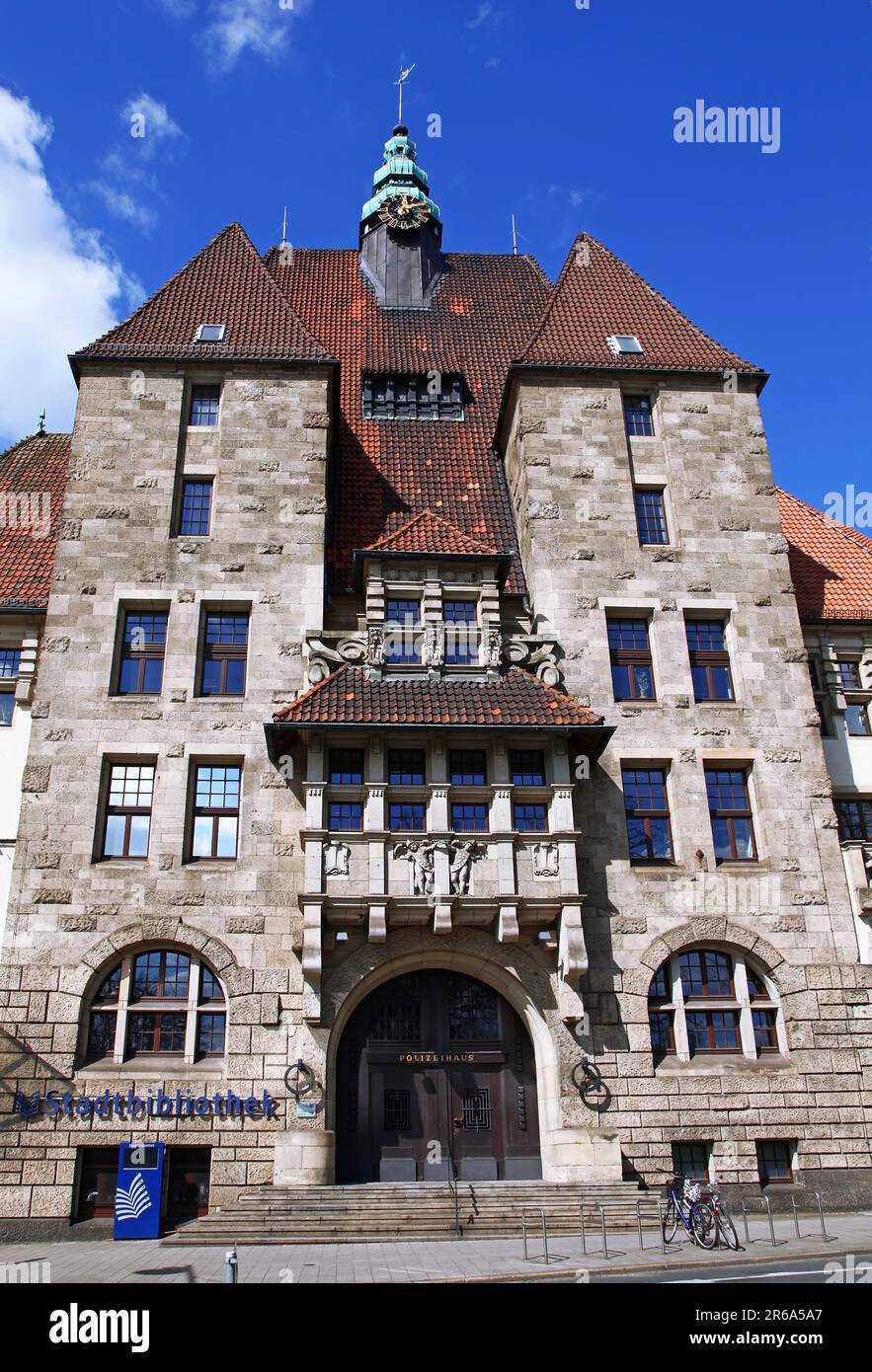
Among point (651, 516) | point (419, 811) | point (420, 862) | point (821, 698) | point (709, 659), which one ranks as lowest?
point (420, 862)

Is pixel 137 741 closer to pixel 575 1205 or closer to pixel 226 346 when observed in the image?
pixel 226 346

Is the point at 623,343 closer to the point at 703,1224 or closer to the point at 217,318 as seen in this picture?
the point at 217,318

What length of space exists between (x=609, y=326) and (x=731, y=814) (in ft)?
46.8

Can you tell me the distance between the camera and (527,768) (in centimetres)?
2198

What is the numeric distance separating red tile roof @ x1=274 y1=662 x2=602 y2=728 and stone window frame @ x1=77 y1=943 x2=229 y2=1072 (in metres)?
5.28

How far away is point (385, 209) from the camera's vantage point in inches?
1535

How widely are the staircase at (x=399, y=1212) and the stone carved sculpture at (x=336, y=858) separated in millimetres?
5631

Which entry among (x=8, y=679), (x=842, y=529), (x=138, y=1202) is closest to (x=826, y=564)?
(x=842, y=529)

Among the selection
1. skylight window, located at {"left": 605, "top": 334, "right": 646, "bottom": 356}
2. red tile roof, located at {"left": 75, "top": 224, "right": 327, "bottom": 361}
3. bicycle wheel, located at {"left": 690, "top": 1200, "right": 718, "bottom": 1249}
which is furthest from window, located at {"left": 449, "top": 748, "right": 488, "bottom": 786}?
skylight window, located at {"left": 605, "top": 334, "right": 646, "bottom": 356}

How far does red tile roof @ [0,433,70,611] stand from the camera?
24469 millimetres

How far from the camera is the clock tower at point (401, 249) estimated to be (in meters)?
36.7
